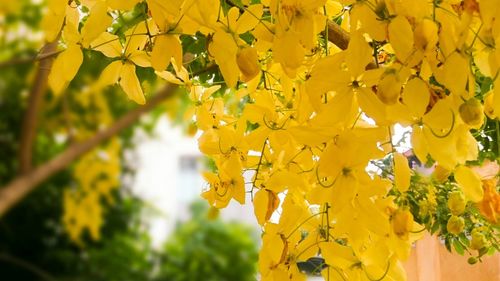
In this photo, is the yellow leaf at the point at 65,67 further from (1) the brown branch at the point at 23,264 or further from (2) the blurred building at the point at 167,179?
(1) the brown branch at the point at 23,264

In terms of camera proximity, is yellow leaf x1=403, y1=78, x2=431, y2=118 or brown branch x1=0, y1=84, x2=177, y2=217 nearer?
yellow leaf x1=403, y1=78, x2=431, y2=118

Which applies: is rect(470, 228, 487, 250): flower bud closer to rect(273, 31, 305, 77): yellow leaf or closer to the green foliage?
rect(273, 31, 305, 77): yellow leaf

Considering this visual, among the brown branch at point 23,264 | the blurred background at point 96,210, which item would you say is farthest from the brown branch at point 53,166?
the brown branch at point 23,264

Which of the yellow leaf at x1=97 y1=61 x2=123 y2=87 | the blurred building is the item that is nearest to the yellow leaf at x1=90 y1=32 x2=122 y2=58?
the yellow leaf at x1=97 y1=61 x2=123 y2=87

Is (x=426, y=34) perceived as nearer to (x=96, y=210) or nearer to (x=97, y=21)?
(x=97, y=21)

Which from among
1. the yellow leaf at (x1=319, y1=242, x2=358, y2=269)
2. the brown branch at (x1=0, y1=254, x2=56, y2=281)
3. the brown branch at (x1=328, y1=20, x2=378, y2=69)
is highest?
the brown branch at (x1=0, y1=254, x2=56, y2=281)

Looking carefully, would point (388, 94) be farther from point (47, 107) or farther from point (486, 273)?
point (47, 107)

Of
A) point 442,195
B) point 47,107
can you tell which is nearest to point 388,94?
point 442,195
